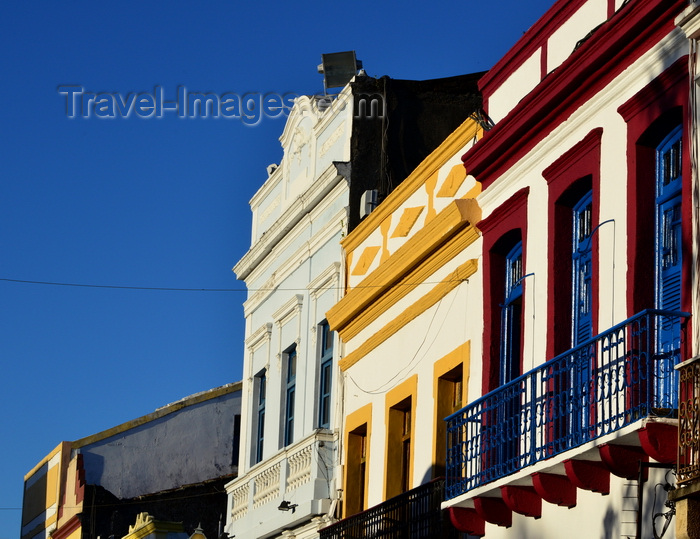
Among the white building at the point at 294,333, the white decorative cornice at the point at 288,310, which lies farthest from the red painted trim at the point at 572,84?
the white decorative cornice at the point at 288,310

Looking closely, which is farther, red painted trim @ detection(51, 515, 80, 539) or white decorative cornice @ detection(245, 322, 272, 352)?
red painted trim @ detection(51, 515, 80, 539)

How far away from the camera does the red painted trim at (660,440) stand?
10.0m

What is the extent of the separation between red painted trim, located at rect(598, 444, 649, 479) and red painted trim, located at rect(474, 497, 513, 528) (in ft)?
8.05

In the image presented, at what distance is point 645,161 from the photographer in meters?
11.5

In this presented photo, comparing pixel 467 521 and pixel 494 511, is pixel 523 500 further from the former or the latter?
pixel 467 521

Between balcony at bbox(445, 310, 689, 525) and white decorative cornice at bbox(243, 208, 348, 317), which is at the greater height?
white decorative cornice at bbox(243, 208, 348, 317)

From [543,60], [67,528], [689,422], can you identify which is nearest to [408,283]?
[543,60]

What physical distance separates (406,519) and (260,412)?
6830mm

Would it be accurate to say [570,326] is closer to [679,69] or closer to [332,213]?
[679,69]

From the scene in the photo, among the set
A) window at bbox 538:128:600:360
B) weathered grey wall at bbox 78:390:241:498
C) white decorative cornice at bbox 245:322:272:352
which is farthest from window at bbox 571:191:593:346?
weathered grey wall at bbox 78:390:241:498

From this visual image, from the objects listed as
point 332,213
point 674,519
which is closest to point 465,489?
point 674,519

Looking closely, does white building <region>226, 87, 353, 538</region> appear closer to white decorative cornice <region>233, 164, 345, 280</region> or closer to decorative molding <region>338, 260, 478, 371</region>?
white decorative cornice <region>233, 164, 345, 280</region>

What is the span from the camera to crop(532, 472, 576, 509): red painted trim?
11789mm

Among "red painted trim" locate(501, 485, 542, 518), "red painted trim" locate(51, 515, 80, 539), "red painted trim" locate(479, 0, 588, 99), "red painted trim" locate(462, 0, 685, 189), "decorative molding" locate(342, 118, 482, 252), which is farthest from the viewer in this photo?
"red painted trim" locate(51, 515, 80, 539)
